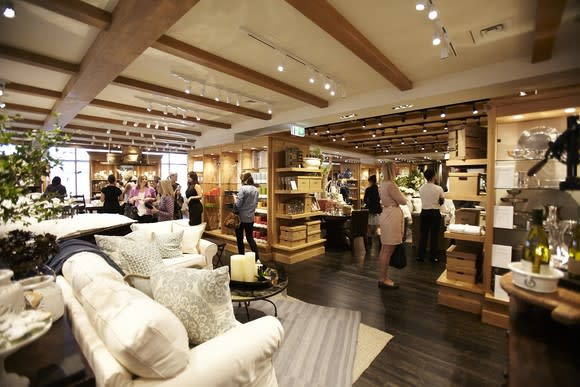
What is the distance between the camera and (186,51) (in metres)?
2.90

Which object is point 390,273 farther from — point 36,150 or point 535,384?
point 36,150

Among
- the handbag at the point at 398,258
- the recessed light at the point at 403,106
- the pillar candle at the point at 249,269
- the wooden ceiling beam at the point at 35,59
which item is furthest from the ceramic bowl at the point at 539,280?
the wooden ceiling beam at the point at 35,59

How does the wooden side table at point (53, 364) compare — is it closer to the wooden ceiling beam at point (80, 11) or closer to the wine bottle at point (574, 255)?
the wine bottle at point (574, 255)

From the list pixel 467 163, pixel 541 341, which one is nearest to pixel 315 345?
pixel 541 341

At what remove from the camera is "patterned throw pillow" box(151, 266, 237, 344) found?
5.09ft

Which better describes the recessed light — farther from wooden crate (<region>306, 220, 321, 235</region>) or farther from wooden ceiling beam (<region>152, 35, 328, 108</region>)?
wooden crate (<region>306, 220, 321, 235</region>)

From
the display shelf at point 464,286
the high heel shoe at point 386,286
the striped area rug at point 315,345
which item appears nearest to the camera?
the striped area rug at point 315,345

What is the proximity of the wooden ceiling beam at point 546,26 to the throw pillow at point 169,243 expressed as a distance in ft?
13.6

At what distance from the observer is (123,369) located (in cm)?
118

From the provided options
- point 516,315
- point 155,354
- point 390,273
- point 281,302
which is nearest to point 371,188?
point 390,273

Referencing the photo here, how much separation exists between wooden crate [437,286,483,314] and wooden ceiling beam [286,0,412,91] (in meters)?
2.69

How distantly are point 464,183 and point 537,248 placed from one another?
233 centimetres

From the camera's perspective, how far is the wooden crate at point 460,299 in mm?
3178

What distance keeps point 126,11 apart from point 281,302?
3.24 metres
